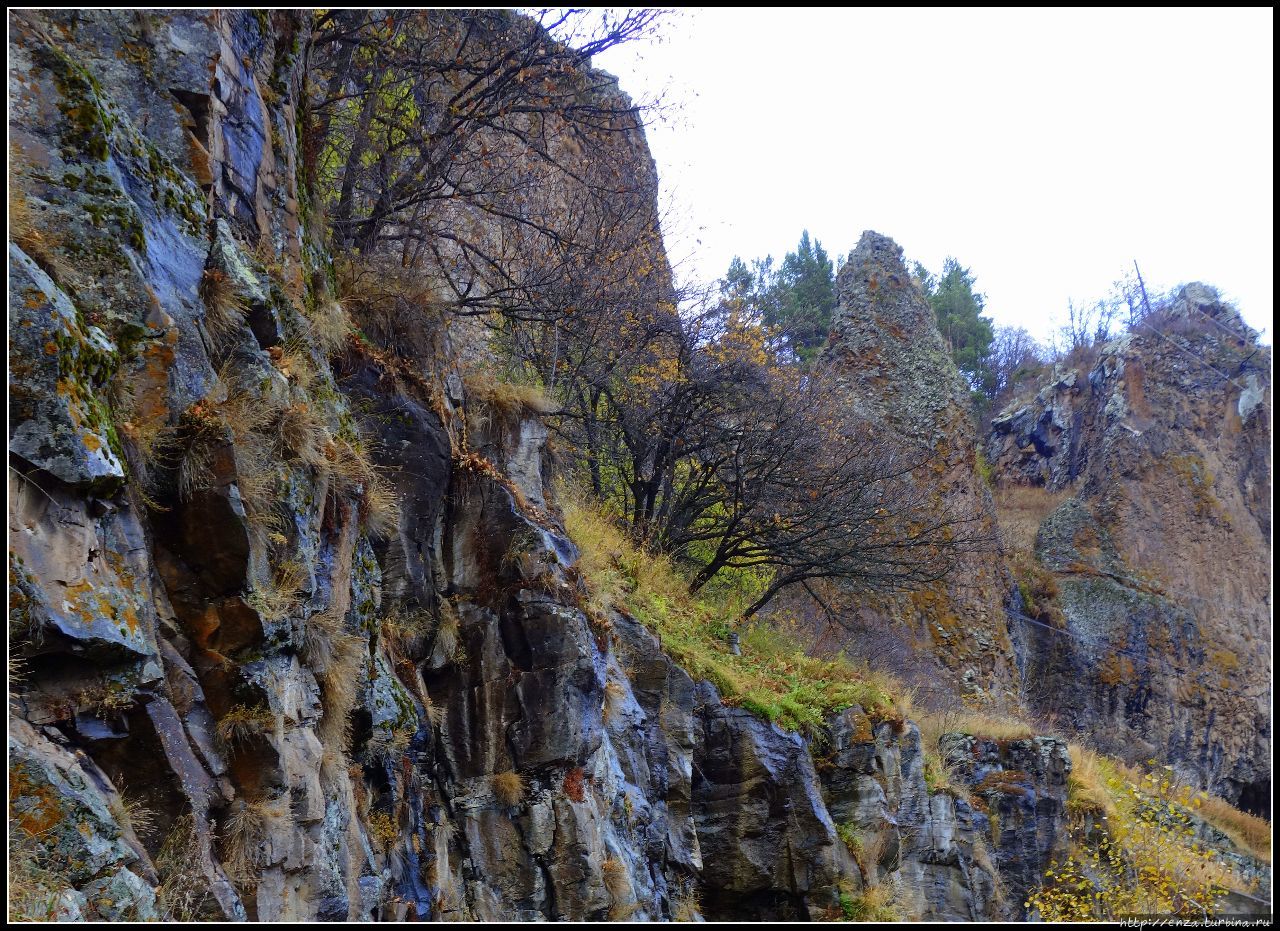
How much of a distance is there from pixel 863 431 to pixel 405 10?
13167 mm

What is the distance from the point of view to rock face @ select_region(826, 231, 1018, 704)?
22406 millimetres

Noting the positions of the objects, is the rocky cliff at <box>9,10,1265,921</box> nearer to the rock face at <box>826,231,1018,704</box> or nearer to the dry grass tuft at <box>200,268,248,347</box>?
the dry grass tuft at <box>200,268,248,347</box>

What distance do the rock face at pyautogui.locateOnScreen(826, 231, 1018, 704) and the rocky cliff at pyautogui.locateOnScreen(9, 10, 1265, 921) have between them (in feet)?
36.8

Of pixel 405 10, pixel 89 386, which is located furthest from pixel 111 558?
pixel 405 10

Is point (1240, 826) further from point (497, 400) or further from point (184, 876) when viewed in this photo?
point (184, 876)

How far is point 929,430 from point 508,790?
19.3m

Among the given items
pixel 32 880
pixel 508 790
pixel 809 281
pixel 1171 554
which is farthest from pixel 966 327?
pixel 32 880

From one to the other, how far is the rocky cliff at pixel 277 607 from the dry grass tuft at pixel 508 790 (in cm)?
2

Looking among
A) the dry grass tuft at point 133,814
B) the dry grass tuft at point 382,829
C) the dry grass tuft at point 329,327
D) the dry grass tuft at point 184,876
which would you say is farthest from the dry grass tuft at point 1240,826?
the dry grass tuft at point 133,814

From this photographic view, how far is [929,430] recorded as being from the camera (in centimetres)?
2473

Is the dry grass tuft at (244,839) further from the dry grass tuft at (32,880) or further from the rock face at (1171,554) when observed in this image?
the rock face at (1171,554)

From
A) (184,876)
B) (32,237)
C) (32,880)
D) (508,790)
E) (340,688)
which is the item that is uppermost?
(32,237)

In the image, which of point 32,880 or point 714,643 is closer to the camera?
point 32,880

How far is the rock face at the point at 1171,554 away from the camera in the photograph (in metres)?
26.6
